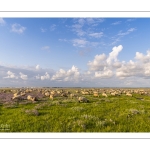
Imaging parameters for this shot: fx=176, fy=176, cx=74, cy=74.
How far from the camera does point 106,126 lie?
1125 cm
